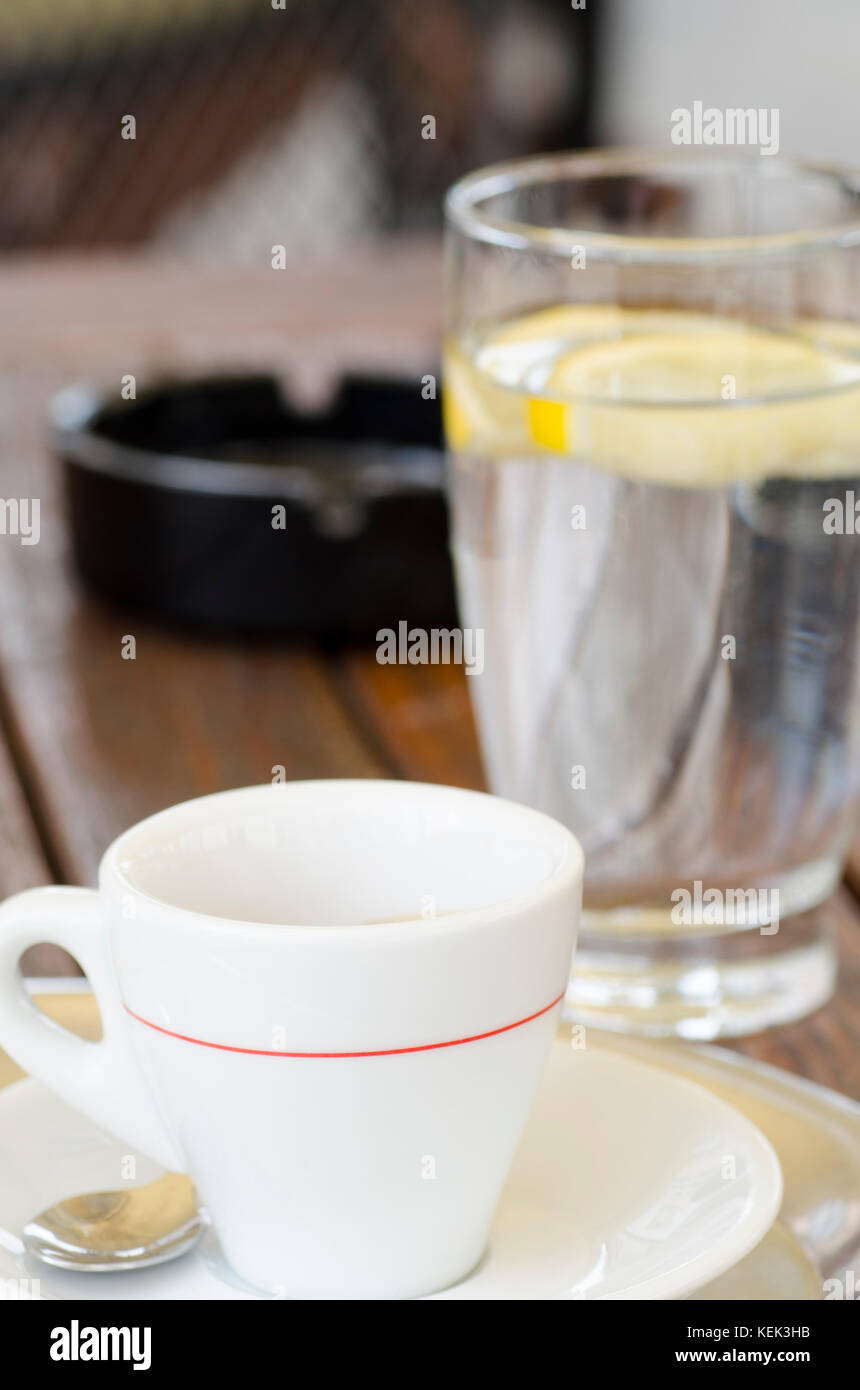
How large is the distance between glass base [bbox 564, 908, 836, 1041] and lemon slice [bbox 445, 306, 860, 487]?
4.5 inches

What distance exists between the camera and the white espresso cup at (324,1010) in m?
0.26

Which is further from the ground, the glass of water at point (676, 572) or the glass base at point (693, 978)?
the glass of water at point (676, 572)

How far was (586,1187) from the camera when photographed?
12.4 inches

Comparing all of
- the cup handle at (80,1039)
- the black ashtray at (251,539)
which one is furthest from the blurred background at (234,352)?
the cup handle at (80,1039)

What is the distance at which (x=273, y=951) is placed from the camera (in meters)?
0.26

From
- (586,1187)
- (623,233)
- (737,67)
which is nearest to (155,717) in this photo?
(623,233)

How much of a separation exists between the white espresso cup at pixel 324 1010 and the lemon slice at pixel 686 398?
0.47ft

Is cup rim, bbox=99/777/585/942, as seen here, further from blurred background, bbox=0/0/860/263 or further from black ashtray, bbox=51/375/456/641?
blurred background, bbox=0/0/860/263

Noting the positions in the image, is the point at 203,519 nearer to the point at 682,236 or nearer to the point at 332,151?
the point at 682,236

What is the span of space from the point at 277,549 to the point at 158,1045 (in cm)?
36

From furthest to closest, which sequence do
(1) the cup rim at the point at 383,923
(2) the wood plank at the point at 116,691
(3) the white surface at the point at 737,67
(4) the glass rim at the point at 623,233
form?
(3) the white surface at the point at 737,67 < (2) the wood plank at the point at 116,691 < (4) the glass rim at the point at 623,233 < (1) the cup rim at the point at 383,923

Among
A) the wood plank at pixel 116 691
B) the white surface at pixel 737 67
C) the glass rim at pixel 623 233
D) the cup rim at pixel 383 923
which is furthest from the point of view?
the white surface at pixel 737 67

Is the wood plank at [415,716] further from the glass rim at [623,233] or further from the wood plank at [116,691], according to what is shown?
the glass rim at [623,233]
